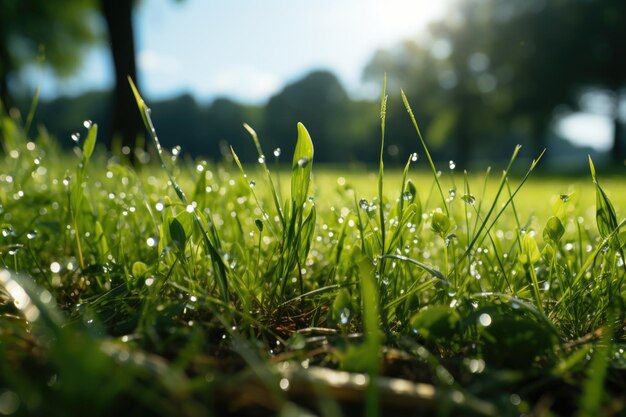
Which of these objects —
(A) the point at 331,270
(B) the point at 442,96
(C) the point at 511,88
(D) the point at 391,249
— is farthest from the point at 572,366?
(B) the point at 442,96

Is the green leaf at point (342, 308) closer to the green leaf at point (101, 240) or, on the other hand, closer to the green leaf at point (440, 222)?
the green leaf at point (440, 222)

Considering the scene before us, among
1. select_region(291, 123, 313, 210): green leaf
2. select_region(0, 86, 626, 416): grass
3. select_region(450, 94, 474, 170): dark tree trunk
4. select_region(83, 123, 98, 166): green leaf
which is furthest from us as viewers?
select_region(450, 94, 474, 170): dark tree trunk

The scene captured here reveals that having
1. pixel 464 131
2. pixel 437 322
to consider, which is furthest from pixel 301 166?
pixel 464 131

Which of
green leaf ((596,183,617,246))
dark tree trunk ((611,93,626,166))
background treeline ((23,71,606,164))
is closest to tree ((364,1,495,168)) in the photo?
dark tree trunk ((611,93,626,166))

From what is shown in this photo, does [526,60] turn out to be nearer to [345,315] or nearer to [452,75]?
[452,75]

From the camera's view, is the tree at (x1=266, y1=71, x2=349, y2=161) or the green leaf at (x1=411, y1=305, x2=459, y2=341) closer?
the green leaf at (x1=411, y1=305, x2=459, y2=341)

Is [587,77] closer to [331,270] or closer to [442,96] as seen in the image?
[442,96]

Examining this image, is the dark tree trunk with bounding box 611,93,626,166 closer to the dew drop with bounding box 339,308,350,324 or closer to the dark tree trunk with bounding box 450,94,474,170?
the dark tree trunk with bounding box 450,94,474,170
